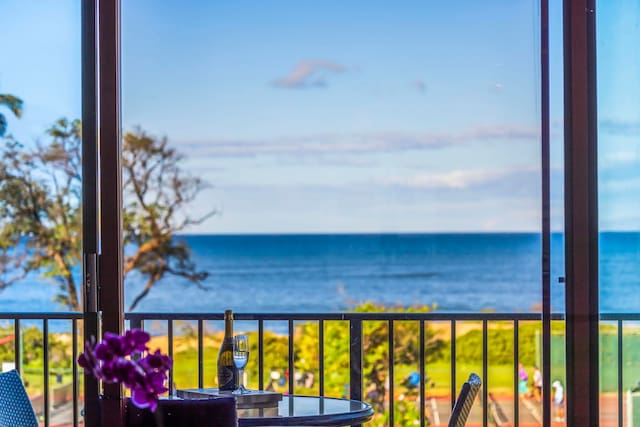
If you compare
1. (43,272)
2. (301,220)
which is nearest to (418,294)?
(301,220)

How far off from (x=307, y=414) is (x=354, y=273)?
933 cm

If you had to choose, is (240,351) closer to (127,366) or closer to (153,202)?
(127,366)

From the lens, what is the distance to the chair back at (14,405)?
288 cm

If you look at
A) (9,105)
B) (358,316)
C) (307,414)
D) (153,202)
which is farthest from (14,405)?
(153,202)

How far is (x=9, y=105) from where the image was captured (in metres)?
3.52

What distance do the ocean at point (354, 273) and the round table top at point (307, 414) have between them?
7.06 m

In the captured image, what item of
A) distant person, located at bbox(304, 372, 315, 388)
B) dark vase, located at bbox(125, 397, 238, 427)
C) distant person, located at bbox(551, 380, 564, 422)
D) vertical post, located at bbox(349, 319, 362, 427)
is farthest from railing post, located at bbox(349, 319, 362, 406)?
distant person, located at bbox(304, 372, 315, 388)

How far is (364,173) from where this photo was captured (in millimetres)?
10328

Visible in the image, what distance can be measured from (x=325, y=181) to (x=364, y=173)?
1.72 feet

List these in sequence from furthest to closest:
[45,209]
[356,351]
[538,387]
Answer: [538,387] < [356,351] < [45,209]

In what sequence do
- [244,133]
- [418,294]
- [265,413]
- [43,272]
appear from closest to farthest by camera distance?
[265,413] < [43,272] < [244,133] < [418,294]

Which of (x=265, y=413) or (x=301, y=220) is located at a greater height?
(x=301, y=220)

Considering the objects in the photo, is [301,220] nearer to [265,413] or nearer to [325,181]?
[325,181]

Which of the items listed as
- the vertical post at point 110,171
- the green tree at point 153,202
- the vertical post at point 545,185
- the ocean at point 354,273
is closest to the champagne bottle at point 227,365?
the vertical post at point 110,171
